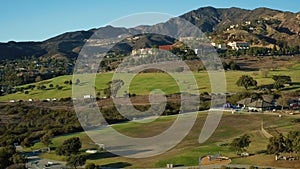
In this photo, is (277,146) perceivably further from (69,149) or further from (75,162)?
(69,149)

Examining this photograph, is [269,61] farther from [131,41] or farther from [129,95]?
[131,41]

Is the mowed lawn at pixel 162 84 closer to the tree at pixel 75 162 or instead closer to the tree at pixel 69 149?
the tree at pixel 69 149

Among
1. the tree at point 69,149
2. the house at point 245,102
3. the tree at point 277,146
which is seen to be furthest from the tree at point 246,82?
the tree at point 69,149

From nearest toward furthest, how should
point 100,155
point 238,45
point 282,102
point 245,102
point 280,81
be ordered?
1. point 100,155
2. point 282,102
3. point 245,102
4. point 280,81
5. point 238,45

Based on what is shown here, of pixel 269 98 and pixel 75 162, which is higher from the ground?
pixel 269 98

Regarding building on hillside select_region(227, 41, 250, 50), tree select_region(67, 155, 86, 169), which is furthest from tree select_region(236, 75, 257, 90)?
building on hillside select_region(227, 41, 250, 50)

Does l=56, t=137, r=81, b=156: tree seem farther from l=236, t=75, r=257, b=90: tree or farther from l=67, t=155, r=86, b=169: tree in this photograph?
l=236, t=75, r=257, b=90: tree

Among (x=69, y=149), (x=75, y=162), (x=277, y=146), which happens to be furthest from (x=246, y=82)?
(x=75, y=162)

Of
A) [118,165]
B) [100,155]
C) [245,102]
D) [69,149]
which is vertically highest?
[245,102]
